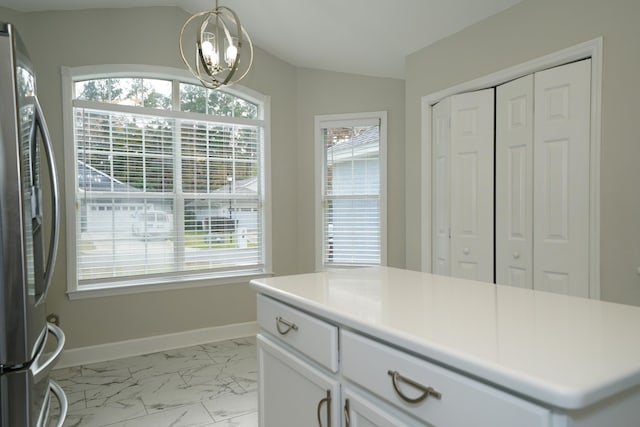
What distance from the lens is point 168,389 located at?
287 cm

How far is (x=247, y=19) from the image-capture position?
12.1ft

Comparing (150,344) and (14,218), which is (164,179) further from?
(14,218)

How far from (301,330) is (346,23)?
2849 millimetres

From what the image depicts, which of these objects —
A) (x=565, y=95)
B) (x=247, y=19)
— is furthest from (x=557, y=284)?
(x=247, y=19)

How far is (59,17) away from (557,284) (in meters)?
4.25

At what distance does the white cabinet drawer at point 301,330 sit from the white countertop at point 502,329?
40mm

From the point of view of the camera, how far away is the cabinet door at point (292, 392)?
47.0 inches

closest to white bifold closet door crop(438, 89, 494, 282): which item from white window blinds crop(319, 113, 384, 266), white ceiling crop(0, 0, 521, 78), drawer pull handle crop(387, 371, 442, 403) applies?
white ceiling crop(0, 0, 521, 78)

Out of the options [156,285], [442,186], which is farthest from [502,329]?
[156,285]

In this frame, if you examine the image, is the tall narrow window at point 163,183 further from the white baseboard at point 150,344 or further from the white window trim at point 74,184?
the white baseboard at point 150,344

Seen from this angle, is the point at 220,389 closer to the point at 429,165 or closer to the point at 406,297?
the point at 406,297

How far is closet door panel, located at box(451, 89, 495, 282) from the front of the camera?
9.87ft

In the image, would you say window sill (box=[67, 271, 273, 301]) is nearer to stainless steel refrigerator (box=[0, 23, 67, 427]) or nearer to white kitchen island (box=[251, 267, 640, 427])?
stainless steel refrigerator (box=[0, 23, 67, 427])

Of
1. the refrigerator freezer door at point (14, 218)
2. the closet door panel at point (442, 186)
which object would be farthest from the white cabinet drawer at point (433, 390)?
the closet door panel at point (442, 186)
